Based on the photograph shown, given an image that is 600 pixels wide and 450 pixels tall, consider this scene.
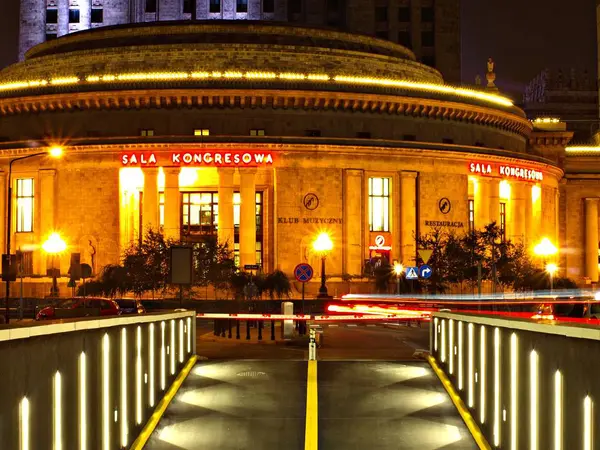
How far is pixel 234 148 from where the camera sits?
70.7 metres

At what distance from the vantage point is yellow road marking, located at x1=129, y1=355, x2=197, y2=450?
15.8 metres

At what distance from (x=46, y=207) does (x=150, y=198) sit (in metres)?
6.92

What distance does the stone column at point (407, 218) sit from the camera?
74.2 metres

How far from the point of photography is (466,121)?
79062mm

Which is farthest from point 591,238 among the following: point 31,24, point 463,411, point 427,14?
point 463,411

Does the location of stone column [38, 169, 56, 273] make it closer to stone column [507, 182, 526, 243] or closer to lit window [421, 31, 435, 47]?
stone column [507, 182, 526, 243]

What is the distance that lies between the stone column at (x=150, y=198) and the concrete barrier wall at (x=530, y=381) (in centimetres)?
5281

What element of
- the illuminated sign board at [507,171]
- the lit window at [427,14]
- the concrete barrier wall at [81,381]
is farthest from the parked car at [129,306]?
the lit window at [427,14]

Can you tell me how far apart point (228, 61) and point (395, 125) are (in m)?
11.8

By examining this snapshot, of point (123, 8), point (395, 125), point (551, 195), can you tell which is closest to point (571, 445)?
point (395, 125)

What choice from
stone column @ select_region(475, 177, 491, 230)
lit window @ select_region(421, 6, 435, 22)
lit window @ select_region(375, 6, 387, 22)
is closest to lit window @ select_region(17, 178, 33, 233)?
stone column @ select_region(475, 177, 491, 230)

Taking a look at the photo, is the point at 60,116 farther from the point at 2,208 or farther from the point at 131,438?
the point at 131,438

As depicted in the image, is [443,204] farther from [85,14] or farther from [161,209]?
[85,14]

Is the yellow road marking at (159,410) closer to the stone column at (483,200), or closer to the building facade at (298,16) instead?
the stone column at (483,200)
